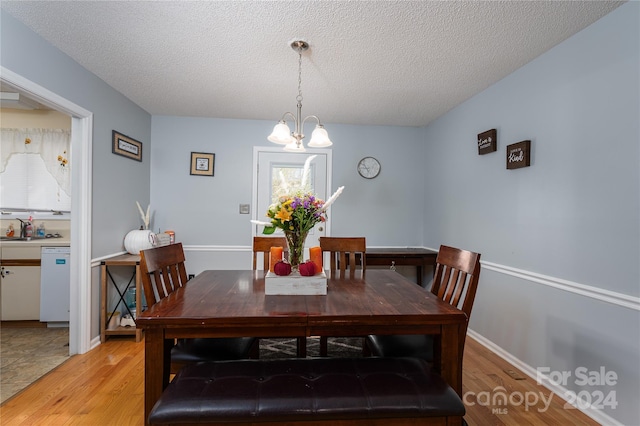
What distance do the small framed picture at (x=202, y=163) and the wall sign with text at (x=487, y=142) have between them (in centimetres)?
298

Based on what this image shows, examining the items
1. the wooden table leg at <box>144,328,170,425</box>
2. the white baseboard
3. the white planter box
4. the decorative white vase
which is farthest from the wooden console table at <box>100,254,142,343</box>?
the white baseboard

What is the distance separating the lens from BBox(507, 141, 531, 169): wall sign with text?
7.39 feet

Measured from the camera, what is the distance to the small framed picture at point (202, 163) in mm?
3727

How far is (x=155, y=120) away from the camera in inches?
145

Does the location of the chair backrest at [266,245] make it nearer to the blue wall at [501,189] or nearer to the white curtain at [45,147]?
the blue wall at [501,189]

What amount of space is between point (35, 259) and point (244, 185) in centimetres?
214

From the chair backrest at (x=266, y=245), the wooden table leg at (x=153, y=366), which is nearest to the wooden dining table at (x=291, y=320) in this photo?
the wooden table leg at (x=153, y=366)

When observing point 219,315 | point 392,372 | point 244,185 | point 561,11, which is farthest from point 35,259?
point 561,11

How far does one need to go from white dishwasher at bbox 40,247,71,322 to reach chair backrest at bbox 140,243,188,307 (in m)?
1.75

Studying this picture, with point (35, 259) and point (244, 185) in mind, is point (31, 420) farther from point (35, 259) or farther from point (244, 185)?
point (244, 185)

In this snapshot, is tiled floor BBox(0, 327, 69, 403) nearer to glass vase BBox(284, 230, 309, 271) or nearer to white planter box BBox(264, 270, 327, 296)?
white planter box BBox(264, 270, 327, 296)

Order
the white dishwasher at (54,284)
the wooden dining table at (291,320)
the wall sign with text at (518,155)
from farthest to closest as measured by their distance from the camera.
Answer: the white dishwasher at (54,284) → the wall sign with text at (518,155) → the wooden dining table at (291,320)

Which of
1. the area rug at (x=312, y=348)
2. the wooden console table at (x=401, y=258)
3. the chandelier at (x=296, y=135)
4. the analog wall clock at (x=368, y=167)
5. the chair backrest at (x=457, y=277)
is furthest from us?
the analog wall clock at (x=368, y=167)

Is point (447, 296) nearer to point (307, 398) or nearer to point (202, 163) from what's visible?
point (307, 398)
